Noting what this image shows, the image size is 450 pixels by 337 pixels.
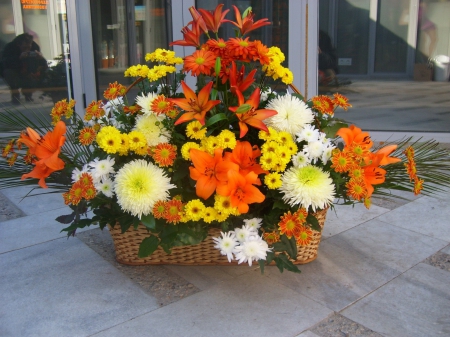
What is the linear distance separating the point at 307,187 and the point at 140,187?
59 cm

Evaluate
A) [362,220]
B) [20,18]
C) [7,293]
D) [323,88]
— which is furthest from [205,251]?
[20,18]

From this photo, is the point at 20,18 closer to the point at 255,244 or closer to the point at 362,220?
the point at 362,220

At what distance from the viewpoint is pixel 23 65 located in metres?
5.59

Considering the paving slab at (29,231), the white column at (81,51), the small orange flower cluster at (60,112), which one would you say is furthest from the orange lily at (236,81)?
the white column at (81,51)

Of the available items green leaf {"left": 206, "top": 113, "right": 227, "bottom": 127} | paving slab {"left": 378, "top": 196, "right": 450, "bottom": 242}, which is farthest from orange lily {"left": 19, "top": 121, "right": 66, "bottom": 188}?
paving slab {"left": 378, "top": 196, "right": 450, "bottom": 242}

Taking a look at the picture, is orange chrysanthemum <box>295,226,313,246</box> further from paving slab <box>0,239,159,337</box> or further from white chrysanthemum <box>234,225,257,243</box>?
paving slab <box>0,239,159,337</box>

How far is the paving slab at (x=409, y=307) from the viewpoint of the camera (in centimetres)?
185

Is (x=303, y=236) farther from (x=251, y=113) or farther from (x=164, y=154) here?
(x=164, y=154)

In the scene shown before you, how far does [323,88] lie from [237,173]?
3571 millimetres

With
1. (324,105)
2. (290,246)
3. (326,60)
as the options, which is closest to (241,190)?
(290,246)

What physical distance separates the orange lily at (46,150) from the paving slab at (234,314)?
643 mm

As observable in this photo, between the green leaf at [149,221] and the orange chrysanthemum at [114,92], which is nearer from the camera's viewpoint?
the green leaf at [149,221]

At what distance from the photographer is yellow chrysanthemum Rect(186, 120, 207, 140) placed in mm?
1890

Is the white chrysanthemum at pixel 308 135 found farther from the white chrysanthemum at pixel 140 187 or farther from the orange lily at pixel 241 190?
the white chrysanthemum at pixel 140 187
